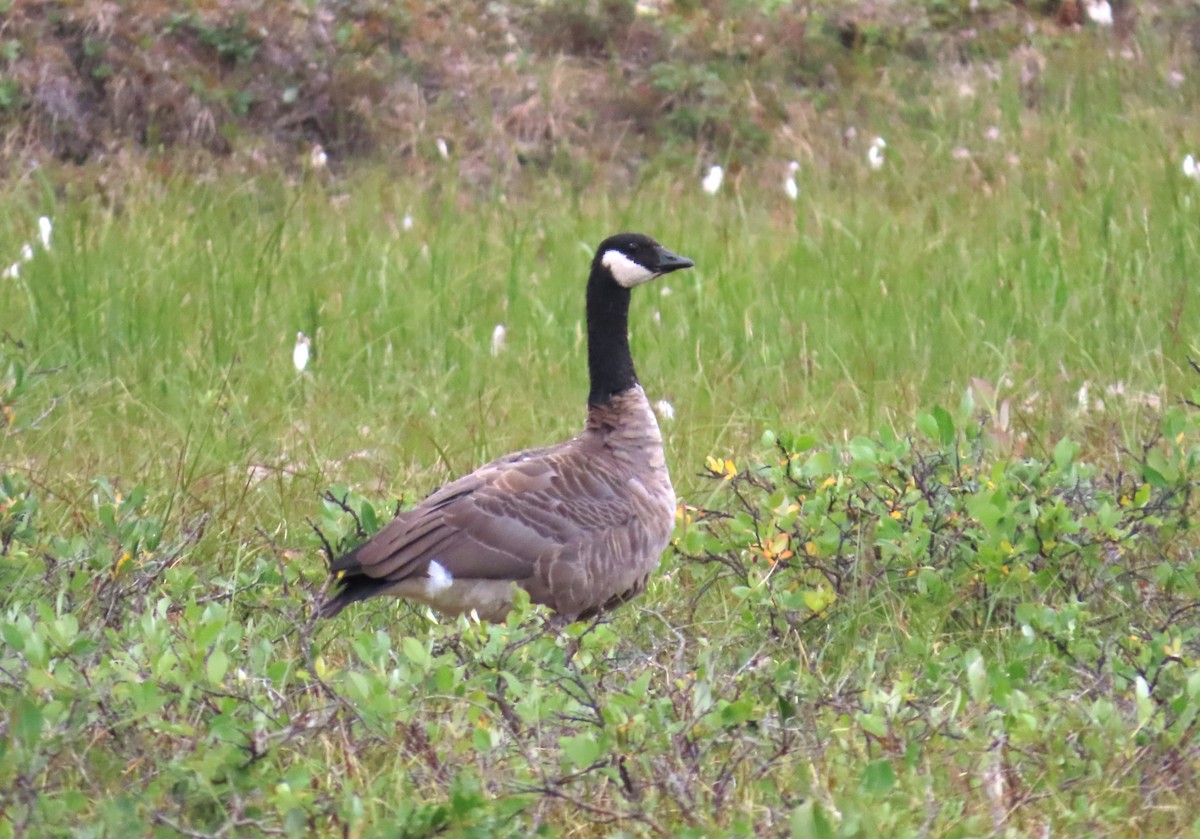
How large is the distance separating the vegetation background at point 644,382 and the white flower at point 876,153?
10 centimetres

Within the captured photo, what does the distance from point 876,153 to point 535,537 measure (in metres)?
5.94

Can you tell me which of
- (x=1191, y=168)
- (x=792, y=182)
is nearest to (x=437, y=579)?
(x=792, y=182)

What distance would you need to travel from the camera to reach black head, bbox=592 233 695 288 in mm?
5961

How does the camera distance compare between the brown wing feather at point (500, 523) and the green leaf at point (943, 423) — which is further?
the green leaf at point (943, 423)

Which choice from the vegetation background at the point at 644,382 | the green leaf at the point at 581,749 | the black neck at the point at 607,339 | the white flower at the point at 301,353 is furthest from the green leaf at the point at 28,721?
the white flower at the point at 301,353

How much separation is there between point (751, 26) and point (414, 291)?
5.03m

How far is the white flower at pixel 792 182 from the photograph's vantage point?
908cm

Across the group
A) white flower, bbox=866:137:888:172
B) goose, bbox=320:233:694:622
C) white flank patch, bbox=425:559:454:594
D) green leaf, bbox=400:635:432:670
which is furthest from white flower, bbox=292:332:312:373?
white flower, bbox=866:137:888:172

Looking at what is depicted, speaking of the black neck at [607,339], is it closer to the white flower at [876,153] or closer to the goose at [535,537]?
the goose at [535,537]

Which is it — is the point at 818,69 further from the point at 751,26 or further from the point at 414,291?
the point at 414,291

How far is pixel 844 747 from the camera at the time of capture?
3807 millimetres

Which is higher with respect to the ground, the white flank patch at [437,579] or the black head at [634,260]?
the black head at [634,260]

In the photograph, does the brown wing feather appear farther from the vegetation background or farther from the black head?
the black head

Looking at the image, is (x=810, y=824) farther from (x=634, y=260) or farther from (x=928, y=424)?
(x=634, y=260)
